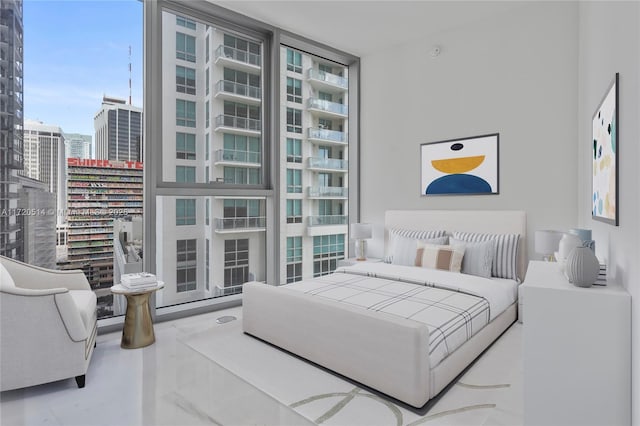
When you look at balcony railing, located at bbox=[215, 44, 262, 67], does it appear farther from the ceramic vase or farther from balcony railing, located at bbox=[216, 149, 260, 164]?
the ceramic vase

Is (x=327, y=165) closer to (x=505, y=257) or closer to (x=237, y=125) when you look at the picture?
(x=237, y=125)

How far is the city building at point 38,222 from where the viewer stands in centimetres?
286

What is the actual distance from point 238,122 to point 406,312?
2.68m

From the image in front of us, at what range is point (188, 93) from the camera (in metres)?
3.66

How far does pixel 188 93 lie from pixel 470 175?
118 inches

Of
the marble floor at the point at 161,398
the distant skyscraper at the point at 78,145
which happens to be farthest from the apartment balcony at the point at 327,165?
the marble floor at the point at 161,398

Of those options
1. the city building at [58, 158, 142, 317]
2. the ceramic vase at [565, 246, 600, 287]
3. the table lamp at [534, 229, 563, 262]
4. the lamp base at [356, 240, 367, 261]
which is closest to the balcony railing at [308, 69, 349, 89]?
the lamp base at [356, 240, 367, 261]

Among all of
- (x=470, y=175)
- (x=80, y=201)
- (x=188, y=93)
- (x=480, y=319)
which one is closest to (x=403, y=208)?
(x=470, y=175)

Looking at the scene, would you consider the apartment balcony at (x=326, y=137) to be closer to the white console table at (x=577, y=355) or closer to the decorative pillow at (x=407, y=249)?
the decorative pillow at (x=407, y=249)

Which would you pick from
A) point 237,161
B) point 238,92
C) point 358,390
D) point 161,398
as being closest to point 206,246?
point 237,161

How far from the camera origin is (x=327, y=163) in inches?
189

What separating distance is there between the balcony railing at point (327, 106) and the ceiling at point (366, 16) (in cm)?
70

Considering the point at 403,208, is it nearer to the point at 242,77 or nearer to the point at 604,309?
the point at 242,77

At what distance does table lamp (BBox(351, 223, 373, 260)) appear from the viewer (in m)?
4.49
